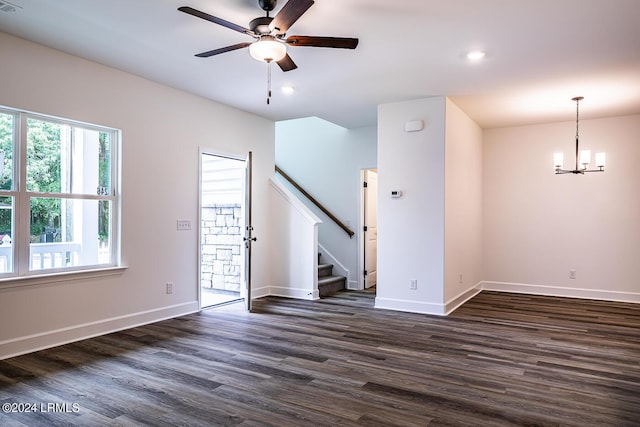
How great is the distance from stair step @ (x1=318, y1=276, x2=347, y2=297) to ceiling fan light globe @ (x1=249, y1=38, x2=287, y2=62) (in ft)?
12.8

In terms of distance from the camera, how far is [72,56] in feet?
12.7

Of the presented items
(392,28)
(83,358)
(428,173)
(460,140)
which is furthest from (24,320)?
(460,140)

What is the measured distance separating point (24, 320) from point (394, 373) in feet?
10.1

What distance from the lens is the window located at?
140 inches

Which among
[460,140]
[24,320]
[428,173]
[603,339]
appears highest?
[460,140]

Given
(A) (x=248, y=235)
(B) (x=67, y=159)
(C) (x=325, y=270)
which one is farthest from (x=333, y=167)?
(B) (x=67, y=159)

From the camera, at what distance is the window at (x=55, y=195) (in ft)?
11.6

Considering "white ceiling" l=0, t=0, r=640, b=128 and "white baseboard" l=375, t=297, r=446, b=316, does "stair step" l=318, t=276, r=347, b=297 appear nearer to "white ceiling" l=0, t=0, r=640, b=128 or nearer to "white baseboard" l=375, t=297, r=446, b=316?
"white baseboard" l=375, t=297, r=446, b=316

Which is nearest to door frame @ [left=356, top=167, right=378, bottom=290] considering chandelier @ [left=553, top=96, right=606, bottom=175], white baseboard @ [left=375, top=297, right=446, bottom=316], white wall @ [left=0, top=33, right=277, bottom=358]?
white baseboard @ [left=375, top=297, right=446, bottom=316]

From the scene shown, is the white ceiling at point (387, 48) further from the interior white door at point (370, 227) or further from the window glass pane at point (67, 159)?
the interior white door at point (370, 227)

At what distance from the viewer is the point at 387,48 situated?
365cm

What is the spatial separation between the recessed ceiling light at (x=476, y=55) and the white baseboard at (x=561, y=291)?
4.23m

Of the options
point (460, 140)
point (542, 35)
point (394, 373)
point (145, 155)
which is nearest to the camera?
point (394, 373)

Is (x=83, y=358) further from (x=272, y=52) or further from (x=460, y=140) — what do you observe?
(x=460, y=140)
